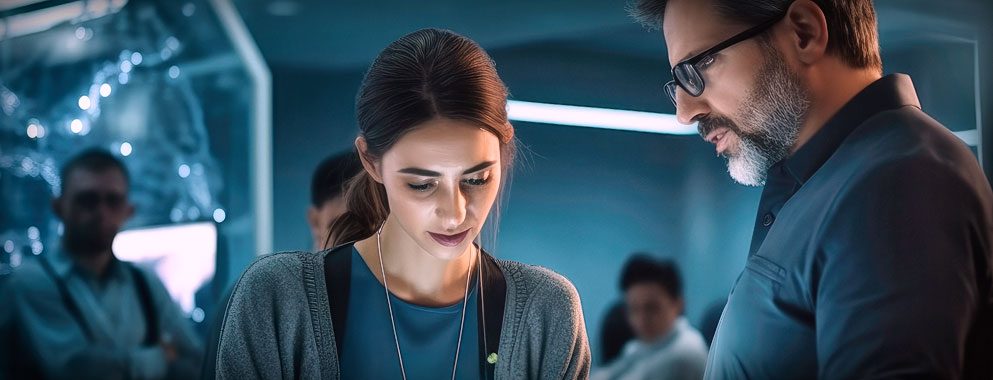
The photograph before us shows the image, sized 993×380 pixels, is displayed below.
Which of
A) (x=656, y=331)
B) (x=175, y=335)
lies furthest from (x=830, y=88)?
(x=175, y=335)

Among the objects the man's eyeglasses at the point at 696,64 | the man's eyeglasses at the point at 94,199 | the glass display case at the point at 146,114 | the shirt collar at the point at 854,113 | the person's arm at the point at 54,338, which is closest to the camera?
the shirt collar at the point at 854,113

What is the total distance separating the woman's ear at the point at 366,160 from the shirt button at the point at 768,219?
2.18 ft

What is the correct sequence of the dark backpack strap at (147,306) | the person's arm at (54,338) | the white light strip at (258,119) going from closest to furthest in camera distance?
the person's arm at (54,338), the dark backpack strap at (147,306), the white light strip at (258,119)

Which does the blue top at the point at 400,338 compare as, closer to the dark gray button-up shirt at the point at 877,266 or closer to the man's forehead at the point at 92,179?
the dark gray button-up shirt at the point at 877,266

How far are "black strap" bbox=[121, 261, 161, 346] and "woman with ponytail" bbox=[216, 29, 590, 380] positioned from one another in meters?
1.99

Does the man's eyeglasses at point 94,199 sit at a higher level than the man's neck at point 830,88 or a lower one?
lower

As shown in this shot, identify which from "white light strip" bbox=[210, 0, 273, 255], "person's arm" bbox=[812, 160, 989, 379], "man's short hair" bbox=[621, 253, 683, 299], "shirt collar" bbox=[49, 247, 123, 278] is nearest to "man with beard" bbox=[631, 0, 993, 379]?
"person's arm" bbox=[812, 160, 989, 379]

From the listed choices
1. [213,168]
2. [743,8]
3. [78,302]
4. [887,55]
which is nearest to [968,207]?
[743,8]

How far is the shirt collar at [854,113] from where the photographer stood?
1496mm

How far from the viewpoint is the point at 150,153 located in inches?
157

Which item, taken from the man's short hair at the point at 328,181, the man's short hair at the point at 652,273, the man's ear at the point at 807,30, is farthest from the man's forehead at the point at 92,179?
the man's ear at the point at 807,30

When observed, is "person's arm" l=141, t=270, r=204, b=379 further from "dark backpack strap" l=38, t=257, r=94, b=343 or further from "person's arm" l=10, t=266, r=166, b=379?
"dark backpack strap" l=38, t=257, r=94, b=343

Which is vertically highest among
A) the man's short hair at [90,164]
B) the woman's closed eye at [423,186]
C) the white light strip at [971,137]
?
the man's short hair at [90,164]

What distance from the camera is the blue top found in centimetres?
162
